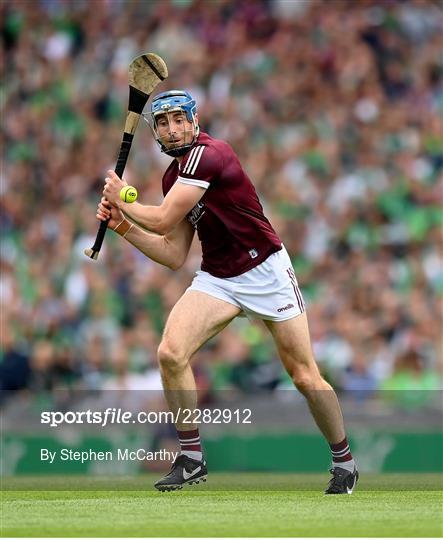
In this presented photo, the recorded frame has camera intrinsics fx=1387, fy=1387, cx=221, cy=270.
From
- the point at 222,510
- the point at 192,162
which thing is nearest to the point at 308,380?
the point at 222,510

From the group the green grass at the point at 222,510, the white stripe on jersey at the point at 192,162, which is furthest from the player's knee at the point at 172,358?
the white stripe on jersey at the point at 192,162

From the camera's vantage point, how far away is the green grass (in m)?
6.38

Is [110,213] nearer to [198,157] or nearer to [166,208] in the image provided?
[166,208]

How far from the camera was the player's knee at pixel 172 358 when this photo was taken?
A: 26.4 feet

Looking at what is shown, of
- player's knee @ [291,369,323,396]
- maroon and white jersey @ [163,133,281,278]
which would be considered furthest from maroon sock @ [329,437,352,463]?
maroon and white jersey @ [163,133,281,278]

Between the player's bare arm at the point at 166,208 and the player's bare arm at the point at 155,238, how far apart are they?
13 centimetres

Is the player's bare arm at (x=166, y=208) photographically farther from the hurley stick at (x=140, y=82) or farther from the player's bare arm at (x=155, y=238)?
the hurley stick at (x=140, y=82)

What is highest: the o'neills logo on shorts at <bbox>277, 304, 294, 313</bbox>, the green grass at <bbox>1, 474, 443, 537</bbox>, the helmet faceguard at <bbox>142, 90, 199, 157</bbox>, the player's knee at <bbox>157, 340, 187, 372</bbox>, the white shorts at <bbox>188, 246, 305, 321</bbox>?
the helmet faceguard at <bbox>142, 90, 199, 157</bbox>

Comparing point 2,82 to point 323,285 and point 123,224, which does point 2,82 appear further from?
point 123,224

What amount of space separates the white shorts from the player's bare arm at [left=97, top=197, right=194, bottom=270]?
27 centimetres

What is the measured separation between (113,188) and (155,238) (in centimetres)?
52

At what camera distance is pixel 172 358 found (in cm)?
804

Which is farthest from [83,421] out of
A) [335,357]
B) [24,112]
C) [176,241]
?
[24,112]

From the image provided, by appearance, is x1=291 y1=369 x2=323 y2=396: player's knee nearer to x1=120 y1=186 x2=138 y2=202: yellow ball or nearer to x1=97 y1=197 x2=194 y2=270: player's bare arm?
x1=97 y1=197 x2=194 y2=270: player's bare arm
